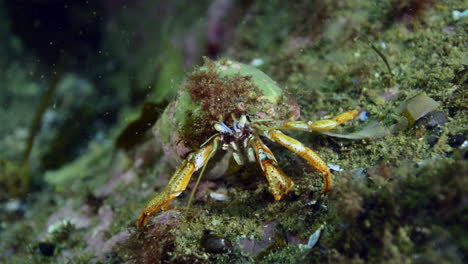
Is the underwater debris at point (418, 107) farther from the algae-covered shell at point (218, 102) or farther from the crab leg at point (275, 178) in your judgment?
the crab leg at point (275, 178)

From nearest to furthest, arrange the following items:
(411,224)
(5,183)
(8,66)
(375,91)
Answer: (411,224) → (375,91) → (5,183) → (8,66)

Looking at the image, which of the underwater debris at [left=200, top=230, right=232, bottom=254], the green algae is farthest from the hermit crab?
the underwater debris at [left=200, top=230, right=232, bottom=254]

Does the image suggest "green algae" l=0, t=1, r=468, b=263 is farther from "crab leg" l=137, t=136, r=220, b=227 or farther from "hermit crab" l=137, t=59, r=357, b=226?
"hermit crab" l=137, t=59, r=357, b=226

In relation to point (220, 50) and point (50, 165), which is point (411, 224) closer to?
point (220, 50)

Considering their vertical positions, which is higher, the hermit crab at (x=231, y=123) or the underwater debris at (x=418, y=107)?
the hermit crab at (x=231, y=123)

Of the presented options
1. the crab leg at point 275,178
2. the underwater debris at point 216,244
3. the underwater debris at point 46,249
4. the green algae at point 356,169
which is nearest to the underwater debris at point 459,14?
the green algae at point 356,169

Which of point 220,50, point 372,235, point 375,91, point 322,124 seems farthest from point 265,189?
point 220,50

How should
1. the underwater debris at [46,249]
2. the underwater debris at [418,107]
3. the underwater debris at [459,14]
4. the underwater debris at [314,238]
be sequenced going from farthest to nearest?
the underwater debris at [46,249], the underwater debris at [459,14], the underwater debris at [418,107], the underwater debris at [314,238]
